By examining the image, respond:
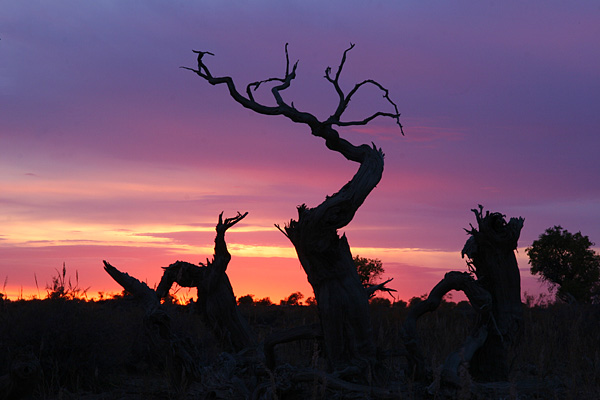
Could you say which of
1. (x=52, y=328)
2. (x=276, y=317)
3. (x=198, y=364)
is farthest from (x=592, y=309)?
(x=52, y=328)

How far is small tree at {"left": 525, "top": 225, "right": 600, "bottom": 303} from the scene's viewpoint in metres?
38.2

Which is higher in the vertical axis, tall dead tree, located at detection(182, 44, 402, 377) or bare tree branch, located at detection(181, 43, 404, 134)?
bare tree branch, located at detection(181, 43, 404, 134)

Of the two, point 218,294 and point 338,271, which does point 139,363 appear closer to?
point 218,294

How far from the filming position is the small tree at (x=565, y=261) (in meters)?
38.2

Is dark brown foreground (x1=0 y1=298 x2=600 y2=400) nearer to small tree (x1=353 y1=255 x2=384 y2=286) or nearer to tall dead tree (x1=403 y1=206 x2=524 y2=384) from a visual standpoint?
tall dead tree (x1=403 y1=206 x2=524 y2=384)

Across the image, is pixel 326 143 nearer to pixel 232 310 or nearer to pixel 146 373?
pixel 232 310

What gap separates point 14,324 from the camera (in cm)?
1095

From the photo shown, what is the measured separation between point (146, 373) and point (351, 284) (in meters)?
5.59

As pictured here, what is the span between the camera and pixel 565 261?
3906 cm

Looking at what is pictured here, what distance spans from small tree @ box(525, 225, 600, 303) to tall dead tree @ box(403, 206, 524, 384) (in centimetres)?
3078

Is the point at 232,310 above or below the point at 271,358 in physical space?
above

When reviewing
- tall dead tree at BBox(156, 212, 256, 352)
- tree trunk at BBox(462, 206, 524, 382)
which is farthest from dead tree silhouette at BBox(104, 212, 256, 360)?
tree trunk at BBox(462, 206, 524, 382)

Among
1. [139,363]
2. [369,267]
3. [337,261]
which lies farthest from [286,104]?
[369,267]

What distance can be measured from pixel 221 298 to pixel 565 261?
3353 cm
